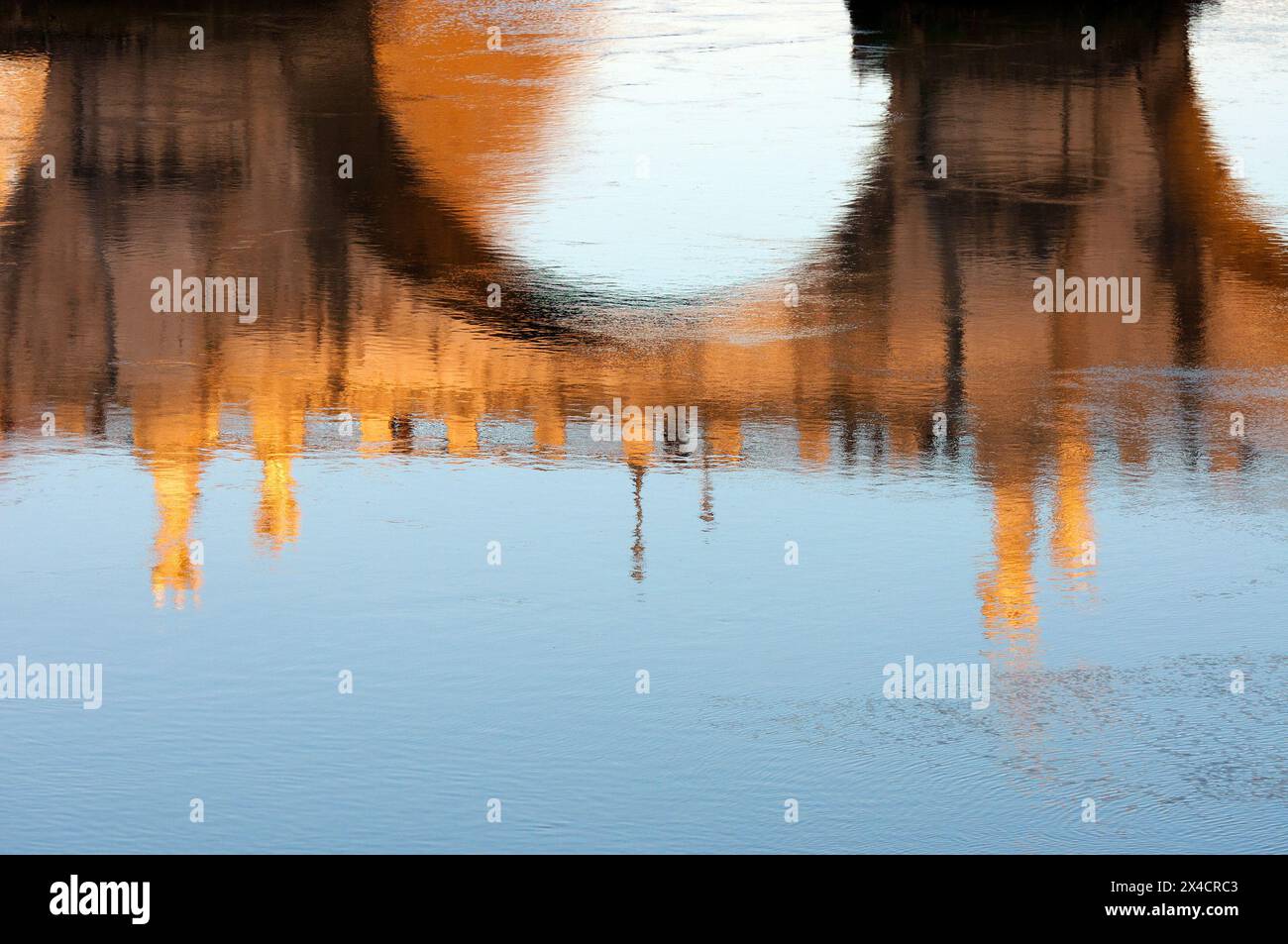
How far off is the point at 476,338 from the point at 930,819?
27.0 ft

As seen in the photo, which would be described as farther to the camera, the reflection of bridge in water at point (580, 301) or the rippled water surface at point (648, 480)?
the reflection of bridge in water at point (580, 301)

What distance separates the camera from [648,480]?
1128 cm

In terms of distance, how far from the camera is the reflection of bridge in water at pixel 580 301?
1220cm

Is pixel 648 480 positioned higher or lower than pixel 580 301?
lower

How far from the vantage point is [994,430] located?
1232 centimetres

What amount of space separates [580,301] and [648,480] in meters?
4.75

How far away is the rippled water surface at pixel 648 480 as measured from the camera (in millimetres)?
7562

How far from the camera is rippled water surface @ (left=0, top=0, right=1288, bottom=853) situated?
7.56 meters

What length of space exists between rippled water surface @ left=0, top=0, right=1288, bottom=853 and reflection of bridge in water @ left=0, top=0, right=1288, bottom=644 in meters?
0.06

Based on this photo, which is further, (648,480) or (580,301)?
(580,301)

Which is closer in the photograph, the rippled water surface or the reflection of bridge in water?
the rippled water surface

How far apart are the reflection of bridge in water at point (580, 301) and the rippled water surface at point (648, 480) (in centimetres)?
6

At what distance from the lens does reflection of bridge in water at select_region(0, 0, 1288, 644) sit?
12.2 metres

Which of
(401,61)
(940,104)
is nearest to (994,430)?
(940,104)
